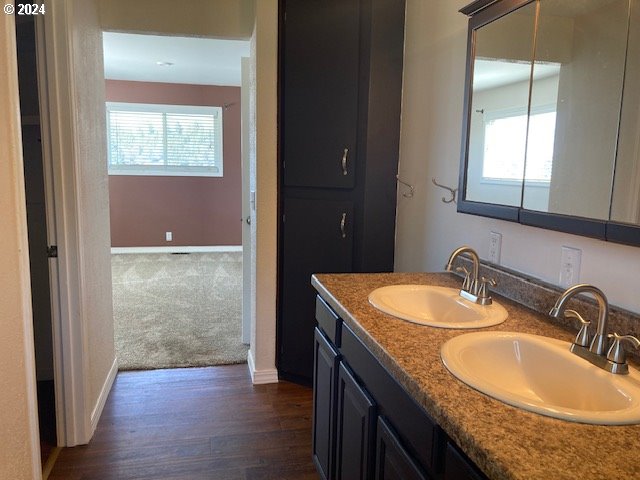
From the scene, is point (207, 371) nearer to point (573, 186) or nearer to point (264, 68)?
point (264, 68)

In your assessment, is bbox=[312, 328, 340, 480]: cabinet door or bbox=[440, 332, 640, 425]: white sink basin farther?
bbox=[312, 328, 340, 480]: cabinet door

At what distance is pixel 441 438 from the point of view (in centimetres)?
93

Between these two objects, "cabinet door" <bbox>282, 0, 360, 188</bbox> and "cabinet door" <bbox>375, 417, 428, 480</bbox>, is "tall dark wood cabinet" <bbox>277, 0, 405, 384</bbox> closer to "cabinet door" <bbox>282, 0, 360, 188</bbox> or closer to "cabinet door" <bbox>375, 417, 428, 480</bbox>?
"cabinet door" <bbox>282, 0, 360, 188</bbox>

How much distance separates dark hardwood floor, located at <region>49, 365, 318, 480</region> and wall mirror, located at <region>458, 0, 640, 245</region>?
4.70 ft

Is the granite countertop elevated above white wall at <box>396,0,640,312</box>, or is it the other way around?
white wall at <box>396,0,640,312</box>

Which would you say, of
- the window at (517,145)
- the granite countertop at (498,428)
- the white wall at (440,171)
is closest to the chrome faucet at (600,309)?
the granite countertop at (498,428)

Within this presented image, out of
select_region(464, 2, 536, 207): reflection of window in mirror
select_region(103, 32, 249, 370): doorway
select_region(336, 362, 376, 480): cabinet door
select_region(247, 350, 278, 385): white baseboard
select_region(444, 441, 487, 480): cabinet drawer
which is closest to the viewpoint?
select_region(444, 441, 487, 480): cabinet drawer

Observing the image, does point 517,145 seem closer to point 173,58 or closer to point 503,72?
point 503,72

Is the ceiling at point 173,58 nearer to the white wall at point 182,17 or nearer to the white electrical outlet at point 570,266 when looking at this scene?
the white wall at point 182,17

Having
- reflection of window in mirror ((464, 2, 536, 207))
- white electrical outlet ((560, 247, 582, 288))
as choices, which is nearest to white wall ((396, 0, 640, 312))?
white electrical outlet ((560, 247, 582, 288))

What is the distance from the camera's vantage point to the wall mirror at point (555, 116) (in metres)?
1.19

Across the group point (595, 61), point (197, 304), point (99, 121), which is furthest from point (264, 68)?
point (197, 304)

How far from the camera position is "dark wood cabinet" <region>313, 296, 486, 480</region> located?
0.95 meters

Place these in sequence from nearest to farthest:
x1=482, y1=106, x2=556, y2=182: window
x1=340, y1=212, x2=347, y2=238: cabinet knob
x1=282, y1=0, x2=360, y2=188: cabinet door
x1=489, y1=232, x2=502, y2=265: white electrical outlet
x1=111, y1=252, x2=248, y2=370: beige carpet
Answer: x1=482, y1=106, x2=556, y2=182: window, x1=489, y1=232, x2=502, y2=265: white electrical outlet, x1=282, y1=0, x2=360, y2=188: cabinet door, x1=340, y1=212, x2=347, y2=238: cabinet knob, x1=111, y1=252, x2=248, y2=370: beige carpet
